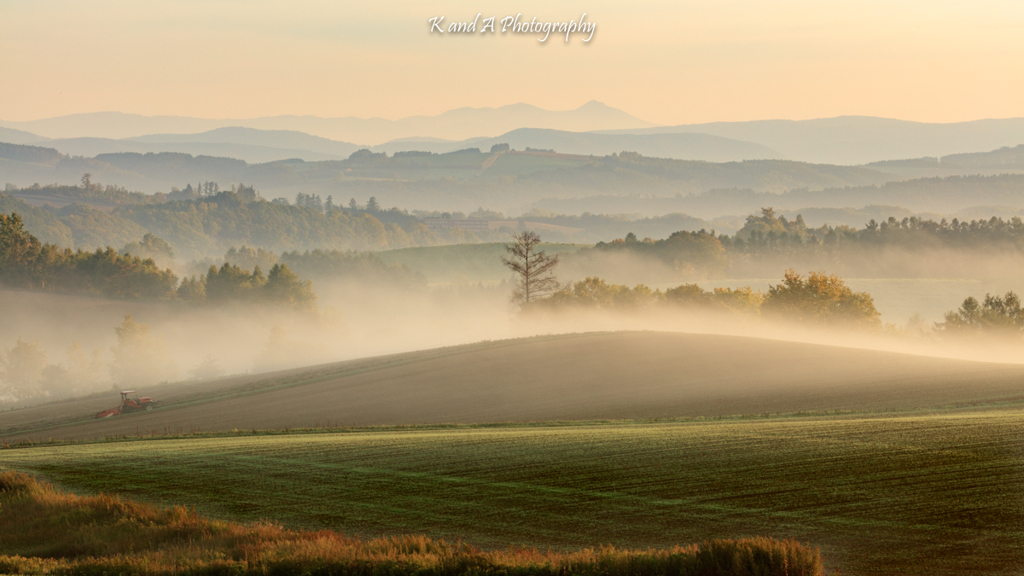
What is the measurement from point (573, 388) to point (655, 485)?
2840 centimetres

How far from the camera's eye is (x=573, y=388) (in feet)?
148

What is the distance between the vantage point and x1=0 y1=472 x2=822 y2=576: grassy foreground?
10953 millimetres

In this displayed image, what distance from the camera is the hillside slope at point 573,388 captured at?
117 ft

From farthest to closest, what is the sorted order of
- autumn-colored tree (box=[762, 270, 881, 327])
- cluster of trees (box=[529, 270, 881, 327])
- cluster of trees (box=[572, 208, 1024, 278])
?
1. cluster of trees (box=[572, 208, 1024, 278])
2. cluster of trees (box=[529, 270, 881, 327])
3. autumn-colored tree (box=[762, 270, 881, 327])

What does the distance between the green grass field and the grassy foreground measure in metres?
1.40

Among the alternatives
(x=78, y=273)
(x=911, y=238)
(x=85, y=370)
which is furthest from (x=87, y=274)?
(x=911, y=238)

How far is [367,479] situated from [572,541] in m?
7.35

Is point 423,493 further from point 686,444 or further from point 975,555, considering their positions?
point 975,555

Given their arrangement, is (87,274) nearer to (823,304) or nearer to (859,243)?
(823,304)

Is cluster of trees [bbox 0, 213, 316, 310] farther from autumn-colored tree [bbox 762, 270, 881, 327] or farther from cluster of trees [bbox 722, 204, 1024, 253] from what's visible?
cluster of trees [bbox 722, 204, 1024, 253]

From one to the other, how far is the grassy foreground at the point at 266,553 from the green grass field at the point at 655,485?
4.59ft

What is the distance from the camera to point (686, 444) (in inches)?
815

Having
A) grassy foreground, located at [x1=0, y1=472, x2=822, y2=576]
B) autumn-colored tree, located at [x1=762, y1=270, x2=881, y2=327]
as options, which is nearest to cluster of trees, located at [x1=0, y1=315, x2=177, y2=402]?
autumn-colored tree, located at [x1=762, y1=270, x2=881, y2=327]

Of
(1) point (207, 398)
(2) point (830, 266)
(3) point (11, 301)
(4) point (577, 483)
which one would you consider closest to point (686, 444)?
(4) point (577, 483)
